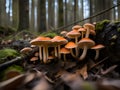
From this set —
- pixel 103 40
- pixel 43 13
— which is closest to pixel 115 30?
pixel 103 40

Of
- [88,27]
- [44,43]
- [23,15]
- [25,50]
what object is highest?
[23,15]

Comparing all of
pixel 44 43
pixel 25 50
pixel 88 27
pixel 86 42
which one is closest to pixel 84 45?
pixel 86 42

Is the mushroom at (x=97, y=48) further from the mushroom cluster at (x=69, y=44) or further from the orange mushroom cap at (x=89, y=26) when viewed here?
the orange mushroom cap at (x=89, y=26)

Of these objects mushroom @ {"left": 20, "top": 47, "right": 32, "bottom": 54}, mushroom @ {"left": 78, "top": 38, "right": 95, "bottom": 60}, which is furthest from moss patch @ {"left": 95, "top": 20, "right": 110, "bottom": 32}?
mushroom @ {"left": 20, "top": 47, "right": 32, "bottom": 54}

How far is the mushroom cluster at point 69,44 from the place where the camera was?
2.24 metres

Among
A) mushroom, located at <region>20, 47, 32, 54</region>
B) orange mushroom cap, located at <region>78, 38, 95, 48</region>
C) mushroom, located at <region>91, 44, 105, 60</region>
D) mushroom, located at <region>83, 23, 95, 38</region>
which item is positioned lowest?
mushroom, located at <region>20, 47, 32, 54</region>

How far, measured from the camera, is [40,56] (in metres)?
2.43

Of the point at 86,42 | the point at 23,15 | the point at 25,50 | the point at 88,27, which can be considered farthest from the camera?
the point at 23,15

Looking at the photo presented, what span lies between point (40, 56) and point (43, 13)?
967cm

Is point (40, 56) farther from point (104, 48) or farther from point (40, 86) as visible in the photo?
point (40, 86)

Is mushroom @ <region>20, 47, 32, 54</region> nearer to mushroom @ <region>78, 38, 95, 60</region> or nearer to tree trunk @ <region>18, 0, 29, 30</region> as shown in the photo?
mushroom @ <region>78, 38, 95, 60</region>

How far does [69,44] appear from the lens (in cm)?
232

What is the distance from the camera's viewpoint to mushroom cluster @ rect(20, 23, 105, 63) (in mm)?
2242

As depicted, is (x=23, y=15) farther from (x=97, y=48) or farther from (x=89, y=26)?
(x=97, y=48)
